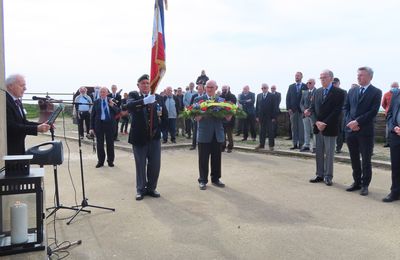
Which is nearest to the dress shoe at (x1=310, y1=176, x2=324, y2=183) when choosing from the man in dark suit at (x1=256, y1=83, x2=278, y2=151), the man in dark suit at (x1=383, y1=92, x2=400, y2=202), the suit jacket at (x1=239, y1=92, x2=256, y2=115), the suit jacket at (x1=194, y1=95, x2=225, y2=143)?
the man in dark suit at (x1=383, y1=92, x2=400, y2=202)

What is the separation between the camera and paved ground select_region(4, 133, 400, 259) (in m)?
4.51

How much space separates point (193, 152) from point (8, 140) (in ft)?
25.9

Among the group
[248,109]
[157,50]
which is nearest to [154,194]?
[157,50]

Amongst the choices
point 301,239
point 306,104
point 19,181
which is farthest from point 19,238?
point 306,104

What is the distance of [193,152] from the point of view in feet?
40.2

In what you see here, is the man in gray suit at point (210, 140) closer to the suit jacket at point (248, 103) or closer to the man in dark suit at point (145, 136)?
the man in dark suit at point (145, 136)

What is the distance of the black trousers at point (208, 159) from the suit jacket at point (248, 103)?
285 inches

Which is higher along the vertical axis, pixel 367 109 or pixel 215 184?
pixel 367 109

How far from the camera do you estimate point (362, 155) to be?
7066 millimetres

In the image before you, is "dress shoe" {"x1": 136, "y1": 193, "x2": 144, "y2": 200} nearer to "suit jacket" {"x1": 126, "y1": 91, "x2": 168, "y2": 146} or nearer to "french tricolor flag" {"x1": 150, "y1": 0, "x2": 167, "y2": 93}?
"suit jacket" {"x1": 126, "y1": 91, "x2": 168, "y2": 146}

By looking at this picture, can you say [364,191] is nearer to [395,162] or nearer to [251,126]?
[395,162]

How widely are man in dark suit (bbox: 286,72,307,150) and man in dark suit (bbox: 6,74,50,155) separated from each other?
8657 mm

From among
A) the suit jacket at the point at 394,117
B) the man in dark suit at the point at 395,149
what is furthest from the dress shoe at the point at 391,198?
the suit jacket at the point at 394,117

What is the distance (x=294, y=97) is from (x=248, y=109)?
9.92ft
